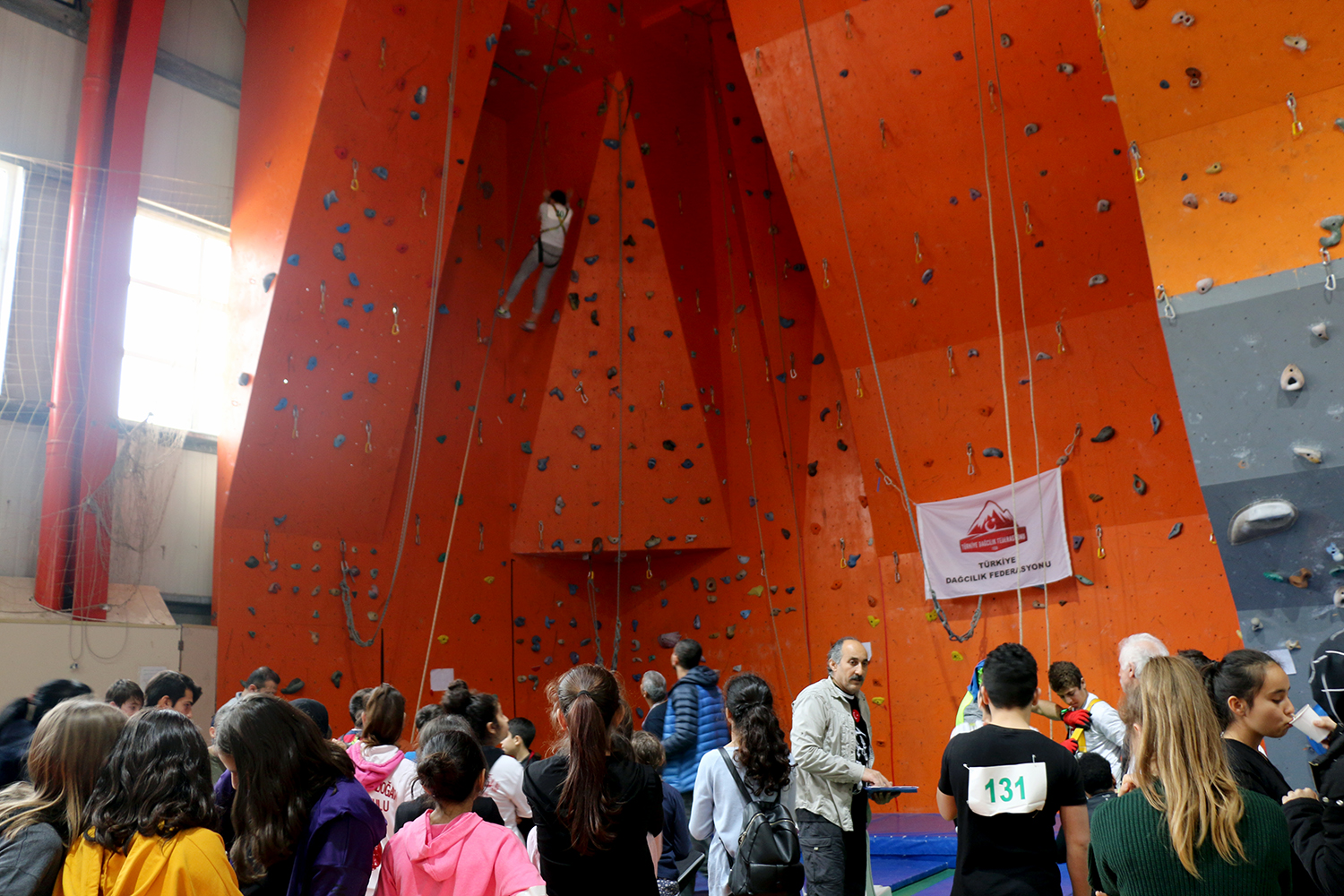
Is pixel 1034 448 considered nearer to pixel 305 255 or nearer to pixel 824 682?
pixel 824 682

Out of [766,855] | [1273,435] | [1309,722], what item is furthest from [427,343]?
[1309,722]

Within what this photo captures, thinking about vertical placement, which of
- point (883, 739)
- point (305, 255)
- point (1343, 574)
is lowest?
point (883, 739)

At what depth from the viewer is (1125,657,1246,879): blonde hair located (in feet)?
5.72

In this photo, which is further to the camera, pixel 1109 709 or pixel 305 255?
pixel 305 255

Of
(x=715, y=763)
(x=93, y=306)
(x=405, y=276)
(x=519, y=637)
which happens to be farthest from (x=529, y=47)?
(x=715, y=763)

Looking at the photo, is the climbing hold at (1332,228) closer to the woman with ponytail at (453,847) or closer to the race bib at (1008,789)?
the race bib at (1008,789)

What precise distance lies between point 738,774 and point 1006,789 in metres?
0.98

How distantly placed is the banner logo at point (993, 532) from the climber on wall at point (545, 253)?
417 centimetres

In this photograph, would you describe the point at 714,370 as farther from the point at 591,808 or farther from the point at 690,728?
the point at 591,808

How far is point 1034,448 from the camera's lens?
7133 mm

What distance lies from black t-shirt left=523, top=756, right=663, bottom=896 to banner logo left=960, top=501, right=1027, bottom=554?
17.6ft

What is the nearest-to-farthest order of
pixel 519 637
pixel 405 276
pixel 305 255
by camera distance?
pixel 305 255
pixel 405 276
pixel 519 637

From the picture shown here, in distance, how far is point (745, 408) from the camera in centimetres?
929

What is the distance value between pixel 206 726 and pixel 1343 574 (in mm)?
6174
